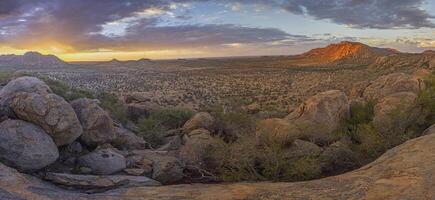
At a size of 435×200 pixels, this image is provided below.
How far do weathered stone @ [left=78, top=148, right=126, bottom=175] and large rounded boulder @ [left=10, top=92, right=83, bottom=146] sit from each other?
843 millimetres

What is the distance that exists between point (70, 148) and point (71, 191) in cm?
432

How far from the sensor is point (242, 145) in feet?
47.3

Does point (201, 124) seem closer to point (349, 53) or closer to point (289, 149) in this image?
point (289, 149)

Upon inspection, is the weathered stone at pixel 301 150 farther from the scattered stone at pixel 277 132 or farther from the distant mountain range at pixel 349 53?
the distant mountain range at pixel 349 53

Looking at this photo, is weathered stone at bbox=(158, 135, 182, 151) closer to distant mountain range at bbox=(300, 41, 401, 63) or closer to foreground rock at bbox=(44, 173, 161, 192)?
foreground rock at bbox=(44, 173, 161, 192)

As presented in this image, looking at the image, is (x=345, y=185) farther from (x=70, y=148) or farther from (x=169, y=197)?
(x=70, y=148)

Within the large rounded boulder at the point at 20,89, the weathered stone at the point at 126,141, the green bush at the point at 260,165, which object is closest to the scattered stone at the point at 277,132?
the green bush at the point at 260,165

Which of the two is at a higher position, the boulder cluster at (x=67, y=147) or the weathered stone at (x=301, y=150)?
the boulder cluster at (x=67, y=147)

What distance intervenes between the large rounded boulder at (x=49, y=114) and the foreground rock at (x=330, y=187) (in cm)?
277

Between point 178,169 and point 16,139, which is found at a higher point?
point 16,139

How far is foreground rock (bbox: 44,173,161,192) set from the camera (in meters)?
12.1

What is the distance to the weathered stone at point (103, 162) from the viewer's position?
1452 centimetres

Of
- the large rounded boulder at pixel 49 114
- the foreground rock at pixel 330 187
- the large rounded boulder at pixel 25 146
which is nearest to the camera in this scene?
the foreground rock at pixel 330 187

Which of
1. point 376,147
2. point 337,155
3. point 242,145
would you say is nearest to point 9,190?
point 242,145
